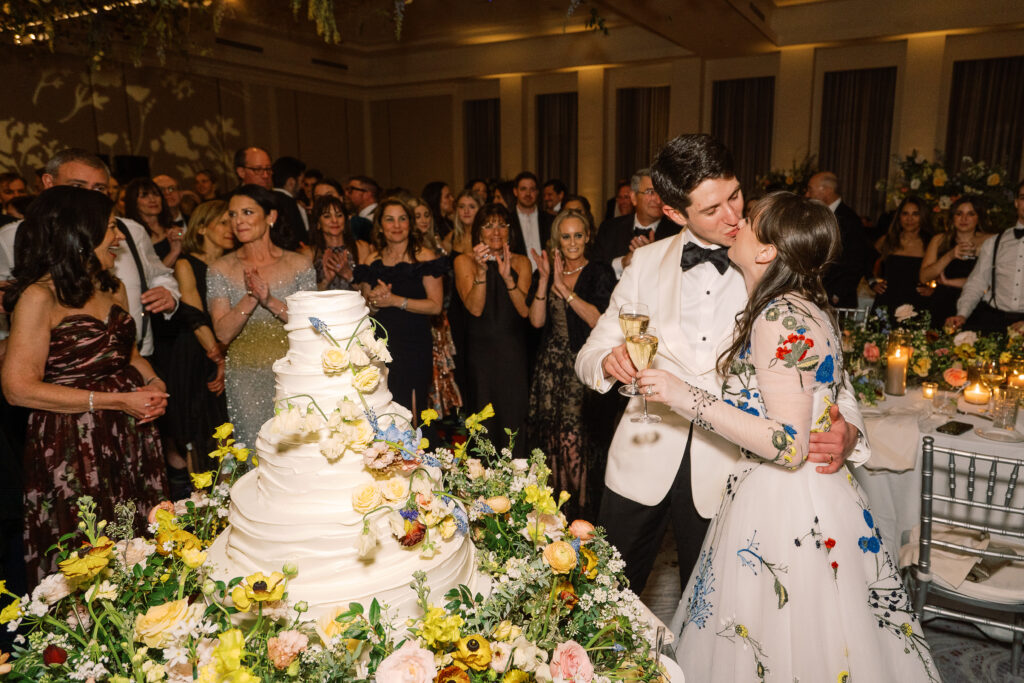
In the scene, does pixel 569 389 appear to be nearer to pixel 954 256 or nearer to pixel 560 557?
pixel 560 557

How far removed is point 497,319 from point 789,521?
2.56 metres

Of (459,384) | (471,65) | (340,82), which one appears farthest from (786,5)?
(340,82)

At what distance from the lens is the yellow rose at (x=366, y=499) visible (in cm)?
122

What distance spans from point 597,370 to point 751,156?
920cm

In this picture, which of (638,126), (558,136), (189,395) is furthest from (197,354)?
(558,136)

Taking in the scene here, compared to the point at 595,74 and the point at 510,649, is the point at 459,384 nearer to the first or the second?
the point at 510,649

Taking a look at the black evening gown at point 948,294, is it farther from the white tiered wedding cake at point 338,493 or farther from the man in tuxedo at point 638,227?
the white tiered wedding cake at point 338,493

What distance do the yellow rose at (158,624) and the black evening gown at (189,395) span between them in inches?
135

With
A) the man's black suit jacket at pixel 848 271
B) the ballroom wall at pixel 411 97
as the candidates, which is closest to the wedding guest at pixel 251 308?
the man's black suit jacket at pixel 848 271

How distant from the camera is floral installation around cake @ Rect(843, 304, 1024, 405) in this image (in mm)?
3234

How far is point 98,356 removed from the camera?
8.26ft

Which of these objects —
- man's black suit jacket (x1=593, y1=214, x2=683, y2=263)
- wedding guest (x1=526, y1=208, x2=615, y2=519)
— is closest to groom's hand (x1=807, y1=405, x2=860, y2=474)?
wedding guest (x1=526, y1=208, x2=615, y2=519)

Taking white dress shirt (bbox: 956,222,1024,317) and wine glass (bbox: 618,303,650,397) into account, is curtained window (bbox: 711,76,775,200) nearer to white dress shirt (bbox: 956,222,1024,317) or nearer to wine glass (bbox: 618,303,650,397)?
white dress shirt (bbox: 956,222,1024,317)

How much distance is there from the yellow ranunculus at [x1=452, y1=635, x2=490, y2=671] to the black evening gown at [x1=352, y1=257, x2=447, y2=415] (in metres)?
3.01
